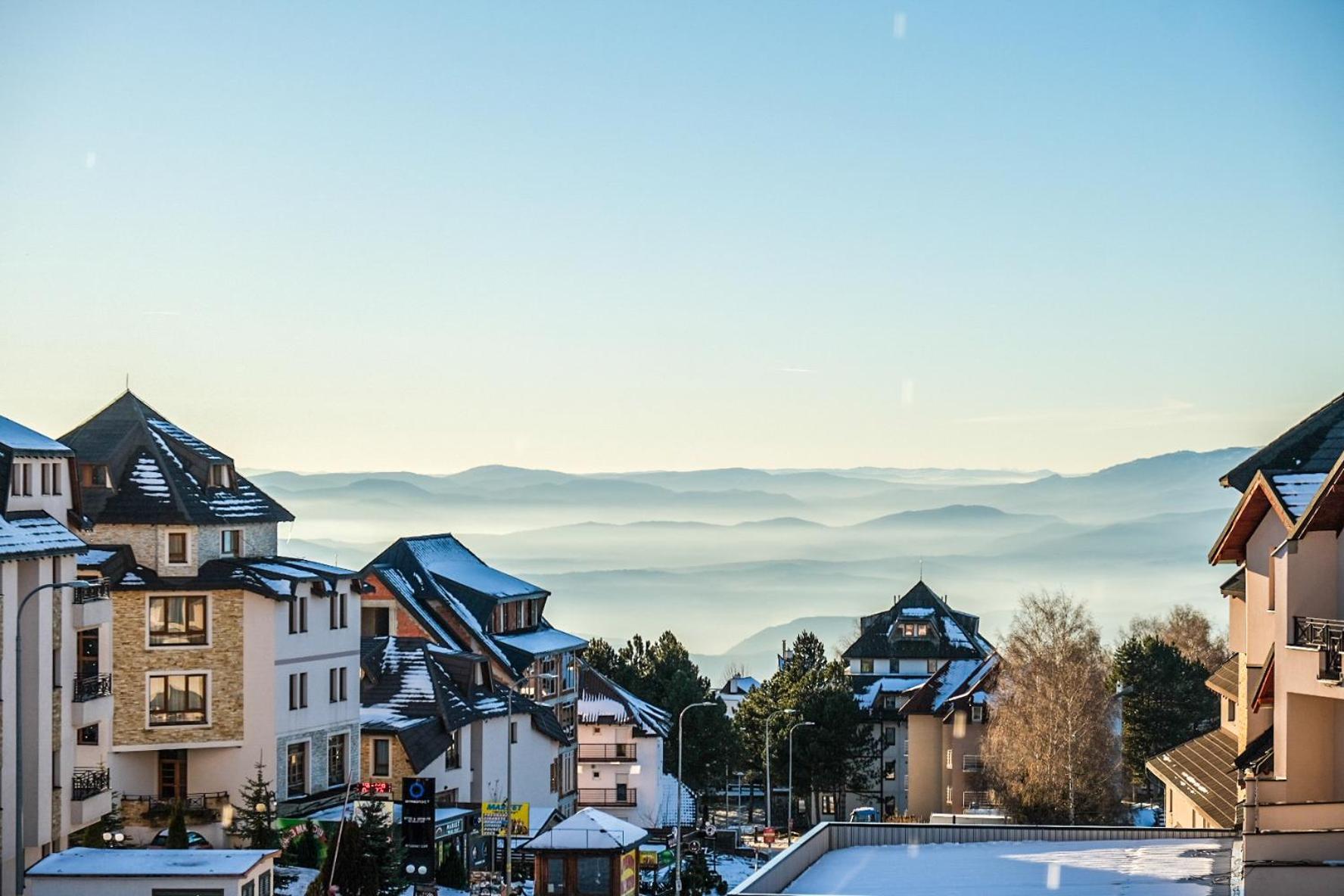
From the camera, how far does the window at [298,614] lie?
197ft

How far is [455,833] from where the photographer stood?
204 ft

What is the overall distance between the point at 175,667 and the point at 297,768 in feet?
19.2

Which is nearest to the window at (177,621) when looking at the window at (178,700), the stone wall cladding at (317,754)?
the window at (178,700)

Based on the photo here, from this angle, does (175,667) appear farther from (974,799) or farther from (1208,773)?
(974,799)

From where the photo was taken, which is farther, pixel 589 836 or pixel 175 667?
pixel 175 667

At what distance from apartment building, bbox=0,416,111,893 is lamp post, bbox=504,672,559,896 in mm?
11594

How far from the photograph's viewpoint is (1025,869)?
2472 cm

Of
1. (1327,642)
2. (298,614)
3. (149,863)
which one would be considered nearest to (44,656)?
(149,863)

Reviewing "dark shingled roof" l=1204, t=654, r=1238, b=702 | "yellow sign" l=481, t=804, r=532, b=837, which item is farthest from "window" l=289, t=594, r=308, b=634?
"dark shingled roof" l=1204, t=654, r=1238, b=702

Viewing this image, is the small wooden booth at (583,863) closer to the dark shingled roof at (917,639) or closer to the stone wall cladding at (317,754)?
the stone wall cladding at (317,754)

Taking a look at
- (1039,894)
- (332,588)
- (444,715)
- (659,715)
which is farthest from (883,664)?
(1039,894)

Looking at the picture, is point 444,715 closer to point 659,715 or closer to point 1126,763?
point 659,715

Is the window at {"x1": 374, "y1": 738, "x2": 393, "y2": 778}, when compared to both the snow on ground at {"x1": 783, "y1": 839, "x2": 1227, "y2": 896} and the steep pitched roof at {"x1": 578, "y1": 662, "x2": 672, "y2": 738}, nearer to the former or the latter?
the steep pitched roof at {"x1": 578, "y1": 662, "x2": 672, "y2": 738}

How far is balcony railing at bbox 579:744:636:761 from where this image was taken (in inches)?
3681
